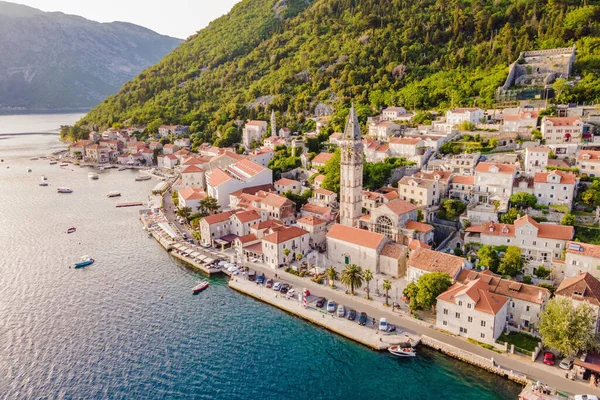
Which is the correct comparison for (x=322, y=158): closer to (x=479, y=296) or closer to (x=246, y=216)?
(x=246, y=216)

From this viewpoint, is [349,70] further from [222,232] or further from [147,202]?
[222,232]

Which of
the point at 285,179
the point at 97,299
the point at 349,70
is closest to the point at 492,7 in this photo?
the point at 349,70

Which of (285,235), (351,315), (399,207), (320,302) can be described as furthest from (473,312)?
(285,235)

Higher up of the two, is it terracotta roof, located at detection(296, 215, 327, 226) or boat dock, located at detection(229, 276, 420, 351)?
terracotta roof, located at detection(296, 215, 327, 226)

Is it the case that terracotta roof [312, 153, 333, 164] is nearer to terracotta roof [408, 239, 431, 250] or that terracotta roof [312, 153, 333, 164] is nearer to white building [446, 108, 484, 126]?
white building [446, 108, 484, 126]

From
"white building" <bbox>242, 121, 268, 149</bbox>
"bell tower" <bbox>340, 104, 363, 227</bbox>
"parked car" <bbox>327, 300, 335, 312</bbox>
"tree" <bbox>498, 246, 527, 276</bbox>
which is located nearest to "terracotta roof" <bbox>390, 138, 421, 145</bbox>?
"bell tower" <bbox>340, 104, 363, 227</bbox>

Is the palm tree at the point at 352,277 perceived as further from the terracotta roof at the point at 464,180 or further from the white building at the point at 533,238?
the terracotta roof at the point at 464,180
